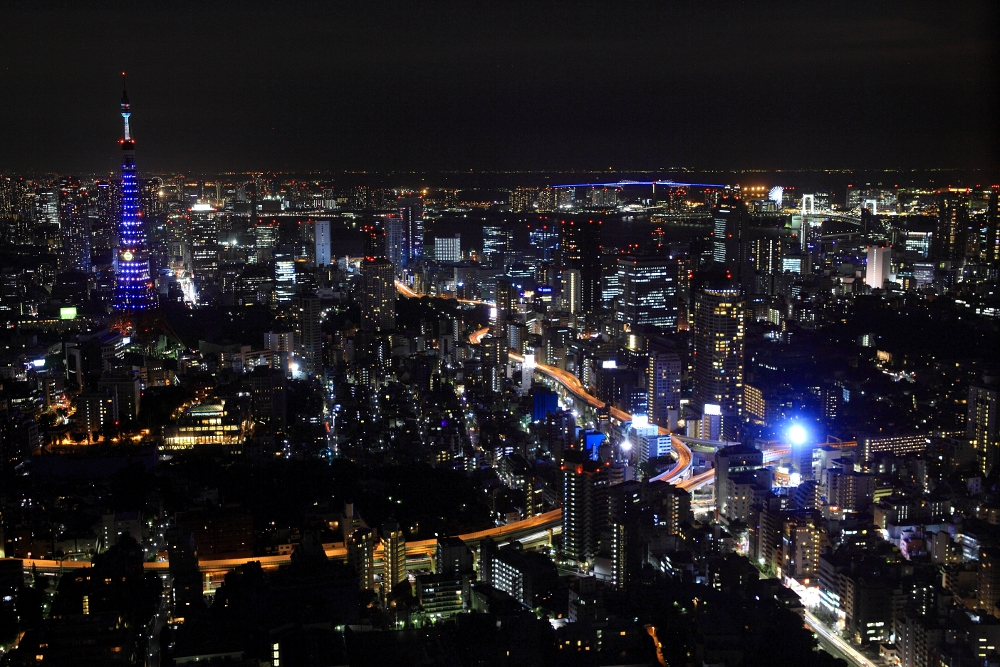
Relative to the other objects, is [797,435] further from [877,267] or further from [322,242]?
[322,242]

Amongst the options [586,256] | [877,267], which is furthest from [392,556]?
[586,256]

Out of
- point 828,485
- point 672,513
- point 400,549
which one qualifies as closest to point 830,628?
point 672,513

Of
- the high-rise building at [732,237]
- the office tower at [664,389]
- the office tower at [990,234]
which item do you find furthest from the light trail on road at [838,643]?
the high-rise building at [732,237]

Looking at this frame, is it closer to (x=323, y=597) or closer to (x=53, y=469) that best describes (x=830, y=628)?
(x=323, y=597)

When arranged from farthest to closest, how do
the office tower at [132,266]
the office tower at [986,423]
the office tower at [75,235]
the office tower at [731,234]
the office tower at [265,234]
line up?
the office tower at [265,234] < the office tower at [731,234] < the office tower at [75,235] < the office tower at [132,266] < the office tower at [986,423]

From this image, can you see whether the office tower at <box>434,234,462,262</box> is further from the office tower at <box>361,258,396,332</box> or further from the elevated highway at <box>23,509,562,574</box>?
the elevated highway at <box>23,509,562,574</box>

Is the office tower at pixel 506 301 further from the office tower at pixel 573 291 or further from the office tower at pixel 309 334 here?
the office tower at pixel 309 334
